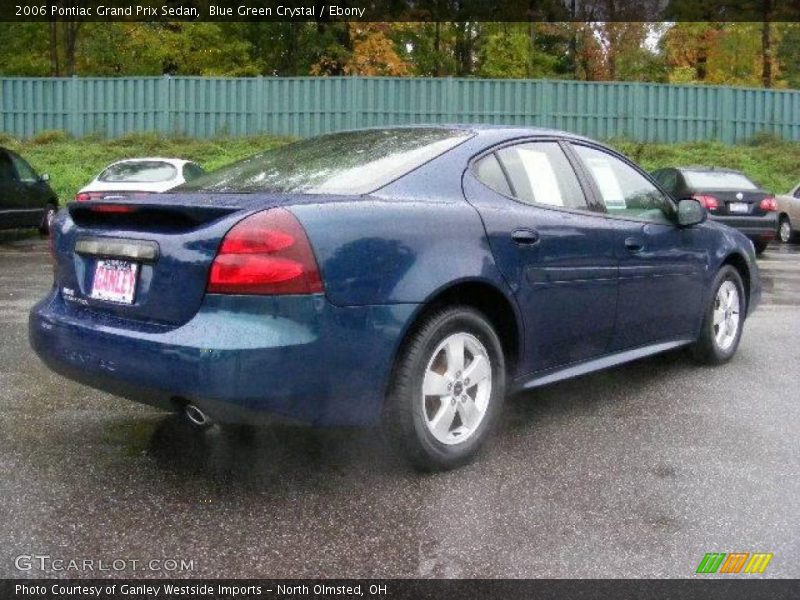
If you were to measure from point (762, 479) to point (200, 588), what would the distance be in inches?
90.7

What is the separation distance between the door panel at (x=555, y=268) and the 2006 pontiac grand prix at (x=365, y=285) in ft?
0.03

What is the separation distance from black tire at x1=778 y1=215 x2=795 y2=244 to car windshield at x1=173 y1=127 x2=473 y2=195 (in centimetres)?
1469

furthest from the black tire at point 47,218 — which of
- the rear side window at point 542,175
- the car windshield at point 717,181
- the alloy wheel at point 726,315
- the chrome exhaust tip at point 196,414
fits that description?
the chrome exhaust tip at point 196,414

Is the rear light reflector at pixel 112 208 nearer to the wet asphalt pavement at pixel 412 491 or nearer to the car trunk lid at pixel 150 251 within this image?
the car trunk lid at pixel 150 251

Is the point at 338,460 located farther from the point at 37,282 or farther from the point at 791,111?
the point at 791,111

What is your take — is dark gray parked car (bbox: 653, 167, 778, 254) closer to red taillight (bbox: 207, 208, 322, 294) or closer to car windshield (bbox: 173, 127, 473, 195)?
car windshield (bbox: 173, 127, 473, 195)

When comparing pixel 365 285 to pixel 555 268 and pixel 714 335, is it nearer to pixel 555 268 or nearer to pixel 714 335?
pixel 555 268

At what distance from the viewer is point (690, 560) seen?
10.1ft

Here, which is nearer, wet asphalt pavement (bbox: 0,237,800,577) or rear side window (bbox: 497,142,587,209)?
wet asphalt pavement (bbox: 0,237,800,577)

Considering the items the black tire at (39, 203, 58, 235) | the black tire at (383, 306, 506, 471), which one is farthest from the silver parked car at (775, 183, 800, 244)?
the black tire at (383, 306, 506, 471)

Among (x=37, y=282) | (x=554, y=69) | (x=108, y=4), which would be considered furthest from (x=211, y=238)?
(x=554, y=69)

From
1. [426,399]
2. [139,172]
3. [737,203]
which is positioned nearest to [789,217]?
[737,203]

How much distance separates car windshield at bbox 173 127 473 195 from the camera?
12.9ft

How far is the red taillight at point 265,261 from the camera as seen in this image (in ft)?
11.0
